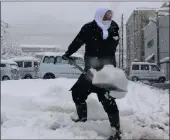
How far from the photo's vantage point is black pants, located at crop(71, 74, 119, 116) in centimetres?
355

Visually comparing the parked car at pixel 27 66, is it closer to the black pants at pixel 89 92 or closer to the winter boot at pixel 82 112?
the winter boot at pixel 82 112

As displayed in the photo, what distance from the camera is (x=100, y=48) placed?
11.8ft

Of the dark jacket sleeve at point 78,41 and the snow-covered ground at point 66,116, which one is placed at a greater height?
the dark jacket sleeve at point 78,41

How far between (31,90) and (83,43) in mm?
2446

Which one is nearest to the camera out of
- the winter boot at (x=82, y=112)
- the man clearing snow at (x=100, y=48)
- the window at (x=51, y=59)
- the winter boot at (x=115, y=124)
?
the winter boot at (x=115, y=124)

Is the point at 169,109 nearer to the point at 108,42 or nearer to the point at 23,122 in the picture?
the point at 108,42

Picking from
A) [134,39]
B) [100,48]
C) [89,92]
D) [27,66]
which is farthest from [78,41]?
[27,66]

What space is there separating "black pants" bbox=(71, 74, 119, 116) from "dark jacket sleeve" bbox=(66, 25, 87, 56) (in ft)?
1.05

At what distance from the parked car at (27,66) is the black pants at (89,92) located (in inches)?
544

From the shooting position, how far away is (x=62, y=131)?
3531mm

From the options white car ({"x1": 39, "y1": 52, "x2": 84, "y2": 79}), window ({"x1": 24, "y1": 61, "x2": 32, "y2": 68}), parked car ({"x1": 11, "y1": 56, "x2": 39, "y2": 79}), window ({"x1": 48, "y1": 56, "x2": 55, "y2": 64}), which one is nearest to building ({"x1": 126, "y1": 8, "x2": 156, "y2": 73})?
white car ({"x1": 39, "y1": 52, "x2": 84, "y2": 79})

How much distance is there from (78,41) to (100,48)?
0.28m

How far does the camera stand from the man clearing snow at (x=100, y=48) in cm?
357

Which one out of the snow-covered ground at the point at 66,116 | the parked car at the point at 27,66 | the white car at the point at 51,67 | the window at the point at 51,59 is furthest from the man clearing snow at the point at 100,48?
the parked car at the point at 27,66
